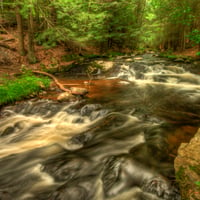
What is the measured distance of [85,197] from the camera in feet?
7.33

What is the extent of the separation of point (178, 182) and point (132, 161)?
81 centimetres

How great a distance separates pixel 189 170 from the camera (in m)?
2.10

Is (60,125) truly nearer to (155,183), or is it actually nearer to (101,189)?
(101,189)

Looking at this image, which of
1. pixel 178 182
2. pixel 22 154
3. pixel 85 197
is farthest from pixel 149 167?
pixel 22 154

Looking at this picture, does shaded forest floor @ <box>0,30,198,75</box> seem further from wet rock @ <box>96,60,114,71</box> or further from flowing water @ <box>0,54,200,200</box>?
flowing water @ <box>0,54,200,200</box>

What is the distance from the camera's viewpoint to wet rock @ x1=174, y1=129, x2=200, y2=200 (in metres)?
1.85

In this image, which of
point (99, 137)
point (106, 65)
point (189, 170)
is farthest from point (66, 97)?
point (106, 65)

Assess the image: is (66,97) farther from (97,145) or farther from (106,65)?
(106,65)

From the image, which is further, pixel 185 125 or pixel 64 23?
pixel 64 23

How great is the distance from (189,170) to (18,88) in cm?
607

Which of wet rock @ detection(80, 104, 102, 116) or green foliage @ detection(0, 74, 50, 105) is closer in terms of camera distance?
wet rock @ detection(80, 104, 102, 116)

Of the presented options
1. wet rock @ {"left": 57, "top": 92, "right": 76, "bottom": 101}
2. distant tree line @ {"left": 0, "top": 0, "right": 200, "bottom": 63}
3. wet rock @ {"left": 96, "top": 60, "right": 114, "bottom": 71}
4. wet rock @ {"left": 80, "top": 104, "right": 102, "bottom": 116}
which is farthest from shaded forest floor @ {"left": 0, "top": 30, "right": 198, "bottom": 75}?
wet rock @ {"left": 80, "top": 104, "right": 102, "bottom": 116}

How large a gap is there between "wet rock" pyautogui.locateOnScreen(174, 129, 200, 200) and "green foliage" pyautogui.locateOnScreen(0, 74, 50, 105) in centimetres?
550

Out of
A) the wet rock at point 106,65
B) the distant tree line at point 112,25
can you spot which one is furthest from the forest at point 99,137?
the distant tree line at point 112,25
